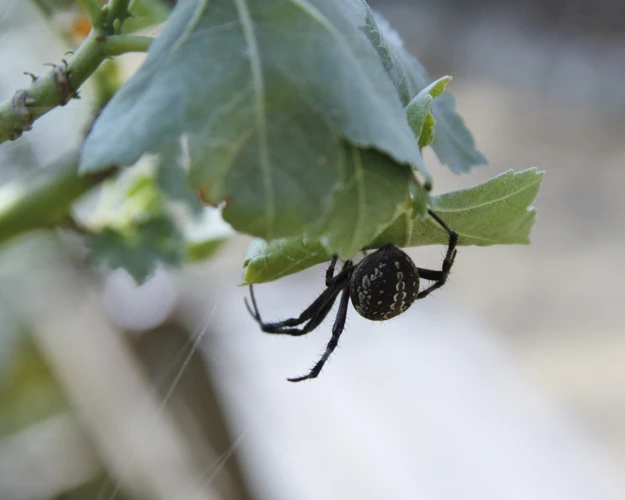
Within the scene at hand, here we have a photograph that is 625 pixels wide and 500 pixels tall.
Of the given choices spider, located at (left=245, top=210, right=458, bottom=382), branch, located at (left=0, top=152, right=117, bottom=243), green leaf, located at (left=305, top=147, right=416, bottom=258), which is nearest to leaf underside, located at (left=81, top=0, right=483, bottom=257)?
green leaf, located at (left=305, top=147, right=416, bottom=258)

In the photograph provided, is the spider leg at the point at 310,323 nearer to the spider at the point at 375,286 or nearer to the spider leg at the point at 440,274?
the spider at the point at 375,286

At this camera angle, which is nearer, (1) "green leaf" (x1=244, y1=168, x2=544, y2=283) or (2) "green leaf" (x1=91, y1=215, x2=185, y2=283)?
(1) "green leaf" (x1=244, y1=168, x2=544, y2=283)

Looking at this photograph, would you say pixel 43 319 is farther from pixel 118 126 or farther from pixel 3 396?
pixel 118 126

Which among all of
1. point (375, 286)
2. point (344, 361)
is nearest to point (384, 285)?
point (375, 286)

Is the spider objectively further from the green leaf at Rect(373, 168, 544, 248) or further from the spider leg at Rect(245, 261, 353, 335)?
the green leaf at Rect(373, 168, 544, 248)

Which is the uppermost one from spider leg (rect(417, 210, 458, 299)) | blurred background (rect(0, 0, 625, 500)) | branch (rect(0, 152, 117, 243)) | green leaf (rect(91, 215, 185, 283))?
branch (rect(0, 152, 117, 243))

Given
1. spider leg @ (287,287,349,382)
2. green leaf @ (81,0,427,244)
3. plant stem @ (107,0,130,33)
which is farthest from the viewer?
spider leg @ (287,287,349,382)

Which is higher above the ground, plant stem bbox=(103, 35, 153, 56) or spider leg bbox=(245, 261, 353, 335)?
plant stem bbox=(103, 35, 153, 56)

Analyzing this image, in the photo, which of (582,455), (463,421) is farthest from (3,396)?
(582,455)
